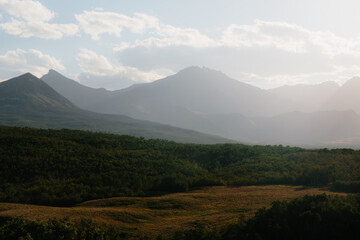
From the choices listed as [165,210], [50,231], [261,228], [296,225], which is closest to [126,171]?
[165,210]

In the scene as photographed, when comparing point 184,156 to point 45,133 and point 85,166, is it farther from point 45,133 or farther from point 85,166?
point 45,133

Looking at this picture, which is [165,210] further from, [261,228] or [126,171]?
[126,171]

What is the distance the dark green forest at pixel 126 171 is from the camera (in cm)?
2909

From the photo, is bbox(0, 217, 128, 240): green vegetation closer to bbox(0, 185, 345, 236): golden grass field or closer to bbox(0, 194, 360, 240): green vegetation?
bbox(0, 194, 360, 240): green vegetation

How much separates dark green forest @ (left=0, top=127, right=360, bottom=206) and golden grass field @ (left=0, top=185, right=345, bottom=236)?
402 cm

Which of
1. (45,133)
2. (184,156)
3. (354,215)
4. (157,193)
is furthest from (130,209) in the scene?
(45,133)

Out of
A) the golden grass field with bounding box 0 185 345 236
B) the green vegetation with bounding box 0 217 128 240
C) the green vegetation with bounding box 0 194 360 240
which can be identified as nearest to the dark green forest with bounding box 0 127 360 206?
the golden grass field with bounding box 0 185 345 236

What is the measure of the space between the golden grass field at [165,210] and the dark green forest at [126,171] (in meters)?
4.02

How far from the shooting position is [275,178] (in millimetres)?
34875

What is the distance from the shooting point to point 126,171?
38406 millimetres

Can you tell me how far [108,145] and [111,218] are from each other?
34156mm

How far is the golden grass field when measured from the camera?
19.4 meters

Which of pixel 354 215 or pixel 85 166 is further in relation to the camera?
pixel 85 166

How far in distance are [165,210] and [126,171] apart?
16187mm
